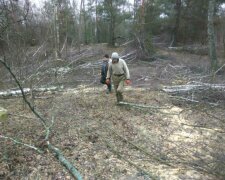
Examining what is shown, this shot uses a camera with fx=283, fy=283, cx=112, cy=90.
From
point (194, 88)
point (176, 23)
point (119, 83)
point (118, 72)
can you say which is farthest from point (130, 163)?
point (176, 23)

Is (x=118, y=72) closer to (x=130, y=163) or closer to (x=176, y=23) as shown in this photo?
(x=130, y=163)

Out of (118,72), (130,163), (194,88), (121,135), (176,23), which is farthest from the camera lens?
(176,23)

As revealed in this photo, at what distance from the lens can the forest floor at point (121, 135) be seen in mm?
5832

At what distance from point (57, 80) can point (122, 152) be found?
7.80 meters

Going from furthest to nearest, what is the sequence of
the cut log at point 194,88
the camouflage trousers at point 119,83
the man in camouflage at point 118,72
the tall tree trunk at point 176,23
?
the tall tree trunk at point 176,23, the cut log at point 194,88, the camouflage trousers at point 119,83, the man in camouflage at point 118,72

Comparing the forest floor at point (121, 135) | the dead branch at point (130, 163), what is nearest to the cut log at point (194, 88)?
the forest floor at point (121, 135)

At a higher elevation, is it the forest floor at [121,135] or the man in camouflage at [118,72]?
the man in camouflage at [118,72]

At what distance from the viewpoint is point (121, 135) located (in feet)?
24.8

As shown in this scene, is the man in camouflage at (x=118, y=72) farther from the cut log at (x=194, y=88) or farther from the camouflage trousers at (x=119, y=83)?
the cut log at (x=194, y=88)

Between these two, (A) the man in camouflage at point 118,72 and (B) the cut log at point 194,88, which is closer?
(A) the man in camouflage at point 118,72

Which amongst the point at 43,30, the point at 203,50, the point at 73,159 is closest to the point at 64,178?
the point at 73,159

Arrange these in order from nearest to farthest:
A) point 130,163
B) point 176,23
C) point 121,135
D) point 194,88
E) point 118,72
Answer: point 130,163, point 121,135, point 118,72, point 194,88, point 176,23

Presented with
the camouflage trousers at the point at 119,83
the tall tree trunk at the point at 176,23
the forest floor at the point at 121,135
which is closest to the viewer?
the forest floor at the point at 121,135

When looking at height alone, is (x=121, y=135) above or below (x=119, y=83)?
below
